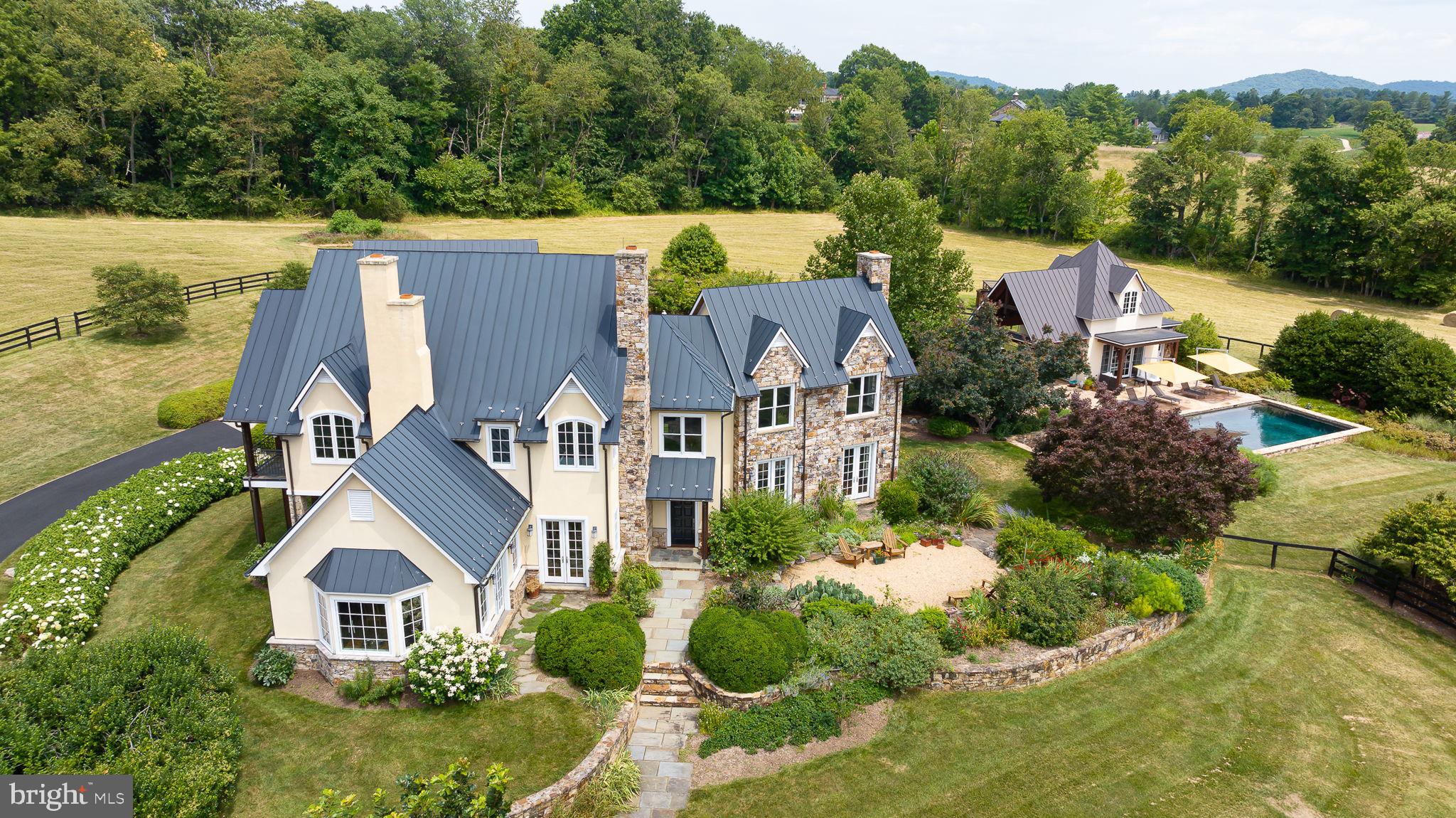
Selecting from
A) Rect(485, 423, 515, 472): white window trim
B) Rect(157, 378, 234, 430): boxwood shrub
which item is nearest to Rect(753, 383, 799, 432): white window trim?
Rect(485, 423, 515, 472): white window trim

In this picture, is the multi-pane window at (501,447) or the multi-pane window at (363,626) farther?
the multi-pane window at (501,447)

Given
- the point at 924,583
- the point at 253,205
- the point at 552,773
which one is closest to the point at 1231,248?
the point at 924,583

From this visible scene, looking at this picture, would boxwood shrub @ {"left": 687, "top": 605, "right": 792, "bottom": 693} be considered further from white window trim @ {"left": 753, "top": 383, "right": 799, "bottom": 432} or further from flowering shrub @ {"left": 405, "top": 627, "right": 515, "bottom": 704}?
white window trim @ {"left": 753, "top": 383, "right": 799, "bottom": 432}

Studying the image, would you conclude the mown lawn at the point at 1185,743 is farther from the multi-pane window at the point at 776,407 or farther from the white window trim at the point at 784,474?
the multi-pane window at the point at 776,407

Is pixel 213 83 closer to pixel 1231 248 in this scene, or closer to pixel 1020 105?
pixel 1231 248

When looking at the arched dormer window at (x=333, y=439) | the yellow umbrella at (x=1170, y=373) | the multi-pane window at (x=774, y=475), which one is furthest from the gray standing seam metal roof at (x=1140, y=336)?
the arched dormer window at (x=333, y=439)

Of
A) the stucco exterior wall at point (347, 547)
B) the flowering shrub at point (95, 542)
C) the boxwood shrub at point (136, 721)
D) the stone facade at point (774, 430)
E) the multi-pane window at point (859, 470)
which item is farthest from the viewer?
the multi-pane window at point (859, 470)

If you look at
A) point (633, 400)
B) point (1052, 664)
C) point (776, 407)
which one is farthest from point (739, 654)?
point (776, 407)
